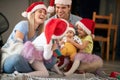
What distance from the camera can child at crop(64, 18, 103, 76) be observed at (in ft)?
7.63

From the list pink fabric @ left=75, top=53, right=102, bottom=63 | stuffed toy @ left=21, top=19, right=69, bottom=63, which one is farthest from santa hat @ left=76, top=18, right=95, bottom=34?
stuffed toy @ left=21, top=19, right=69, bottom=63

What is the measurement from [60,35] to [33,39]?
16.4 inches

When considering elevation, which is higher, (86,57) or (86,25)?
(86,25)

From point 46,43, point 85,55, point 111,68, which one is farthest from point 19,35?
point 111,68

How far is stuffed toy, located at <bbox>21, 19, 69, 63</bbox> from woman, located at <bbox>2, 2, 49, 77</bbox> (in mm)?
70

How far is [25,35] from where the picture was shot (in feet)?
7.36

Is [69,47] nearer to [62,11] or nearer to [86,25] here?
[86,25]

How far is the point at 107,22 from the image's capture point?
210 inches

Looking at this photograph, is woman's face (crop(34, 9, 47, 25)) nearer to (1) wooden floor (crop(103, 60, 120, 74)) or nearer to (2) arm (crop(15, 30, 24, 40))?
(2) arm (crop(15, 30, 24, 40))

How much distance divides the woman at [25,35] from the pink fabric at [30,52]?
1.6 inches

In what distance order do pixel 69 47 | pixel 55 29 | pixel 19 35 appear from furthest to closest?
pixel 69 47
pixel 19 35
pixel 55 29

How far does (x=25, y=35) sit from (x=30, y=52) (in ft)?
0.78

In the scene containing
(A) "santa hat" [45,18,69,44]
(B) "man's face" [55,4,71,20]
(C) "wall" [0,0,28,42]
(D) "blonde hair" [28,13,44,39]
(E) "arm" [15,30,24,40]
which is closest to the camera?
(A) "santa hat" [45,18,69,44]

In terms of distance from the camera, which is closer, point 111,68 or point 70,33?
point 70,33
